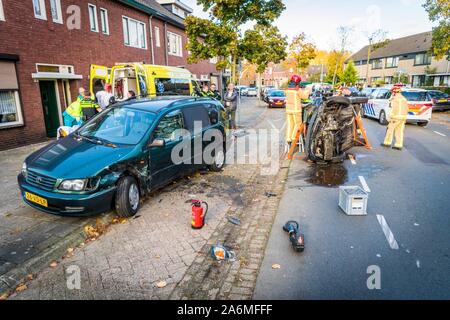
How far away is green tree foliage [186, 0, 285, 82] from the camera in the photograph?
14570 millimetres

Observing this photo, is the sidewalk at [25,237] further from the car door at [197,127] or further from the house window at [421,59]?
the house window at [421,59]

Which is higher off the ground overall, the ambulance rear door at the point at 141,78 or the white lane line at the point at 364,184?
the ambulance rear door at the point at 141,78

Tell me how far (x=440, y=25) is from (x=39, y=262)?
90.3ft

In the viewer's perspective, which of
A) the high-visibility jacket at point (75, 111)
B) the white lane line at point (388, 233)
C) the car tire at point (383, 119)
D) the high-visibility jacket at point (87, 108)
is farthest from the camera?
the car tire at point (383, 119)

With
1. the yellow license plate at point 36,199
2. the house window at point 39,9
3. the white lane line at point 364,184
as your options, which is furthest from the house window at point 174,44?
the yellow license plate at point 36,199

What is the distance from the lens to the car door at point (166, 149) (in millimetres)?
5543

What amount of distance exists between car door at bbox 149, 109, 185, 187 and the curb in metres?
1.48

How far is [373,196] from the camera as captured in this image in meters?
6.10

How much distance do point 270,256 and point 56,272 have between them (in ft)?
8.74

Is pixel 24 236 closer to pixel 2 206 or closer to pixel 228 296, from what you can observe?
pixel 2 206

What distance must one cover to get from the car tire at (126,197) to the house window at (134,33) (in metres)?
14.7

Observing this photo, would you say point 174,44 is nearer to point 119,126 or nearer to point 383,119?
point 383,119

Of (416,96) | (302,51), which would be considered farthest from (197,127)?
(302,51)
